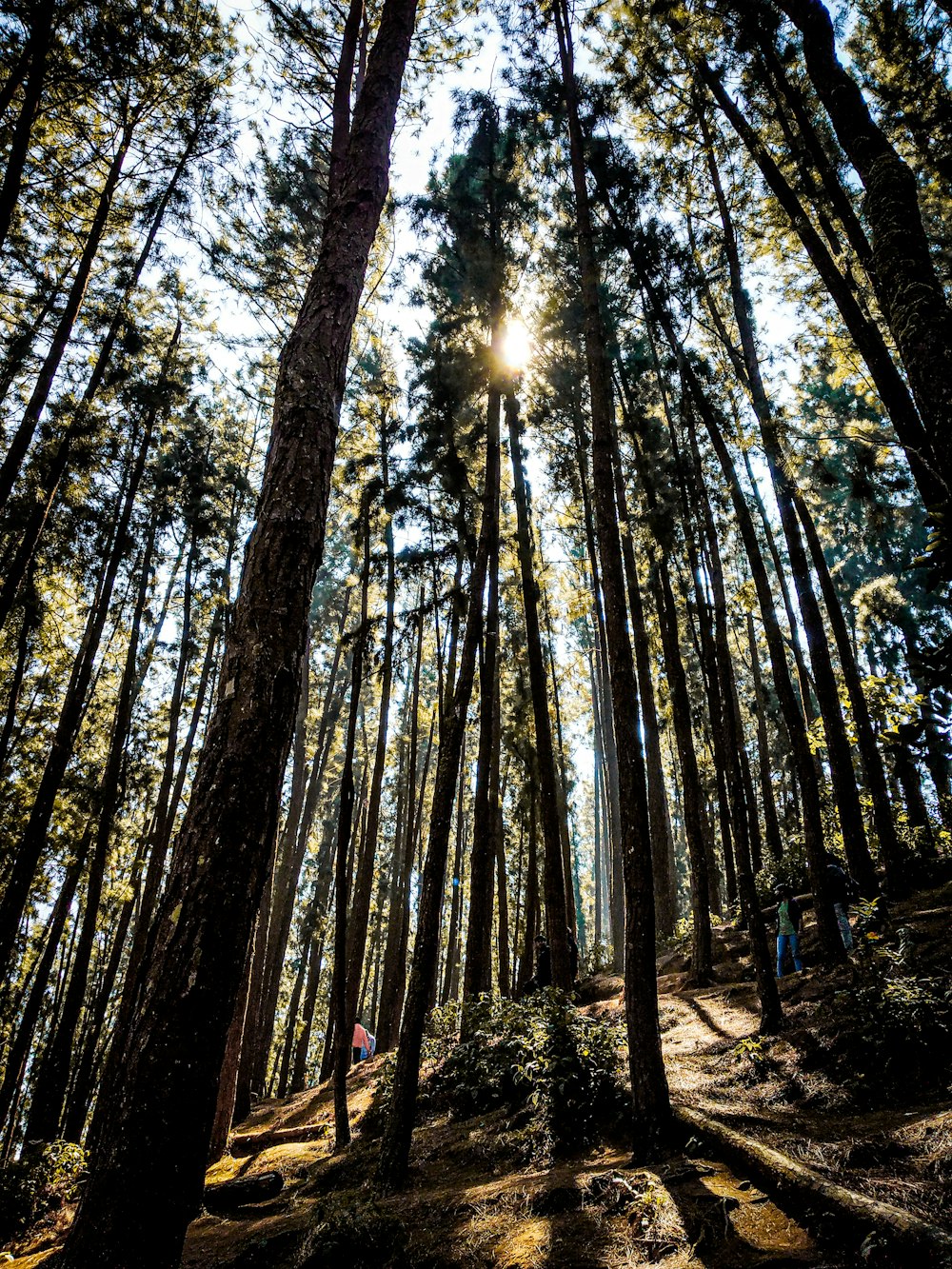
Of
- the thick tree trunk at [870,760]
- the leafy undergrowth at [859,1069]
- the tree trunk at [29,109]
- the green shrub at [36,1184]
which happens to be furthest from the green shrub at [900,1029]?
the tree trunk at [29,109]

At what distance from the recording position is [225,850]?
7.17ft

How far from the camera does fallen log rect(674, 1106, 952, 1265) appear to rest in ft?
7.57

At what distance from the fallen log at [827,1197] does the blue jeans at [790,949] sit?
5.98 m

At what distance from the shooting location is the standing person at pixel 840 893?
8000mm

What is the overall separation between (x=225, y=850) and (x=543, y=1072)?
564 cm

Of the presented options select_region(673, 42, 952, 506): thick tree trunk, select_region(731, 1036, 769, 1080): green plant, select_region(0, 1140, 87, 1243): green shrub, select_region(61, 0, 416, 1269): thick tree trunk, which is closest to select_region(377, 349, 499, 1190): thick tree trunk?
select_region(731, 1036, 769, 1080): green plant

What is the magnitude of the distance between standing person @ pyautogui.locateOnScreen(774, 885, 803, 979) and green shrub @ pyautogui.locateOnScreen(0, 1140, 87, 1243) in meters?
10.8

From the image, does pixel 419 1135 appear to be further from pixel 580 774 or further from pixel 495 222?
pixel 580 774

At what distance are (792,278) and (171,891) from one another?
43.0 feet

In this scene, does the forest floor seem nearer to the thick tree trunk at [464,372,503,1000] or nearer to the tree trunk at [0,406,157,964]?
the thick tree trunk at [464,372,503,1000]

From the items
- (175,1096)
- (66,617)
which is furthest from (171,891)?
(66,617)

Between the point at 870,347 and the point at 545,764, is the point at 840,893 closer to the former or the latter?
the point at 545,764

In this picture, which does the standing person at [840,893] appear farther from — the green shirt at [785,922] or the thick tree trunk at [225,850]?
the thick tree trunk at [225,850]

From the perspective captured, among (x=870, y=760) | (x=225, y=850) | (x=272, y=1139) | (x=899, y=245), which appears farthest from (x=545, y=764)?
(x=272, y=1139)
